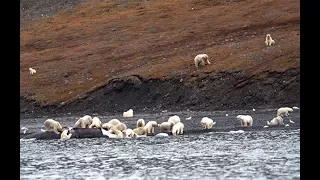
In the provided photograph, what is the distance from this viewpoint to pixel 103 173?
938 inches

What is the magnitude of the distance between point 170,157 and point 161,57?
45.0 meters

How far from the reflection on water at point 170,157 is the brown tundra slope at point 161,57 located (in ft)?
57.4

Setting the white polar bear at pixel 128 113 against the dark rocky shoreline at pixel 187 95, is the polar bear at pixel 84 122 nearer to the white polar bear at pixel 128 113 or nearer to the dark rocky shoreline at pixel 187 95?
the white polar bear at pixel 128 113

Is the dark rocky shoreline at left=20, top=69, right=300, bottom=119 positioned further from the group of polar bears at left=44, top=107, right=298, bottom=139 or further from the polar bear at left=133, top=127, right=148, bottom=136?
the polar bear at left=133, top=127, right=148, bottom=136

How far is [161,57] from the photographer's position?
7238 centimetres

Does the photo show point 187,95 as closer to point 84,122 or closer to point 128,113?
point 128,113

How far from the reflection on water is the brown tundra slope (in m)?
17.5

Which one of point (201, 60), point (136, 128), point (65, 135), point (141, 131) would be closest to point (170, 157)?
point (141, 131)

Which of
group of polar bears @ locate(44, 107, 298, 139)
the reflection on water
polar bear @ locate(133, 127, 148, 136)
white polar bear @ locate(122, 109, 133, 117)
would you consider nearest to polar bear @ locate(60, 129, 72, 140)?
group of polar bears @ locate(44, 107, 298, 139)

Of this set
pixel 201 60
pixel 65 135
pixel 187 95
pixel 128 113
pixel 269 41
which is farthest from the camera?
pixel 269 41

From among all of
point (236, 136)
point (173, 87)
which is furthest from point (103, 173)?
point (173, 87)

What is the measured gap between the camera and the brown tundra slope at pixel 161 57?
179ft

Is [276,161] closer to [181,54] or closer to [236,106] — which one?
[236,106]
